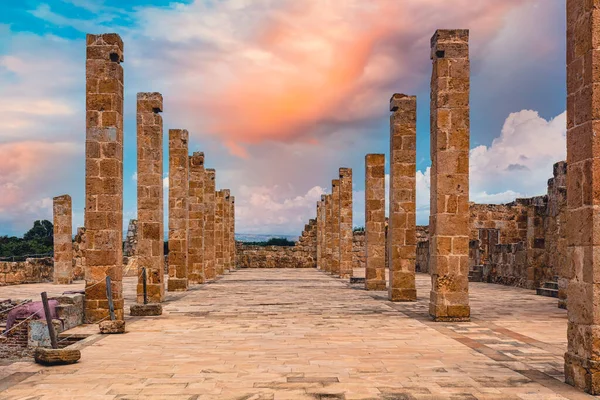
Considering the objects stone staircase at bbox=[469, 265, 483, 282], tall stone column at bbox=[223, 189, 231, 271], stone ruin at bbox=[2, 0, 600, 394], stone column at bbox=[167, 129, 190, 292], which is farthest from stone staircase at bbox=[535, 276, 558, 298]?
tall stone column at bbox=[223, 189, 231, 271]

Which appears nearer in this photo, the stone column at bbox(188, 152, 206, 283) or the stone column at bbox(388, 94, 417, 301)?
the stone column at bbox(388, 94, 417, 301)

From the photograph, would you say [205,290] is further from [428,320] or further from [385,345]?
[385,345]

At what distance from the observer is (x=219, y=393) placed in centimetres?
615

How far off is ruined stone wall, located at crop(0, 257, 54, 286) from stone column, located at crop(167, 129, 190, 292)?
899 cm

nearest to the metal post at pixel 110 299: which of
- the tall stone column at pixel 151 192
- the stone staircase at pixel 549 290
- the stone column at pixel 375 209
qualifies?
the tall stone column at pixel 151 192

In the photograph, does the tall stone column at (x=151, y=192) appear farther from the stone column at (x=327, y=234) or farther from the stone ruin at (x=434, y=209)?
the stone column at (x=327, y=234)

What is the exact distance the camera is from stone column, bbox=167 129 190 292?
18.9 metres

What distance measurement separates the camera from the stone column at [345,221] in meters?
26.0

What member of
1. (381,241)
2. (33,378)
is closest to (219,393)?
(33,378)

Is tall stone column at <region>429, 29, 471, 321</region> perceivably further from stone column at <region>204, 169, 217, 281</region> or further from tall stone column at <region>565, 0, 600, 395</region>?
stone column at <region>204, 169, 217, 281</region>

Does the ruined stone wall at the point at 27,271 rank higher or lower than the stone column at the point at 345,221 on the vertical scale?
lower

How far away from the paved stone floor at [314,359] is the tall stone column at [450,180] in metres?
0.67

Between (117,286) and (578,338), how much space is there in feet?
26.7

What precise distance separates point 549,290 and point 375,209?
216 inches
